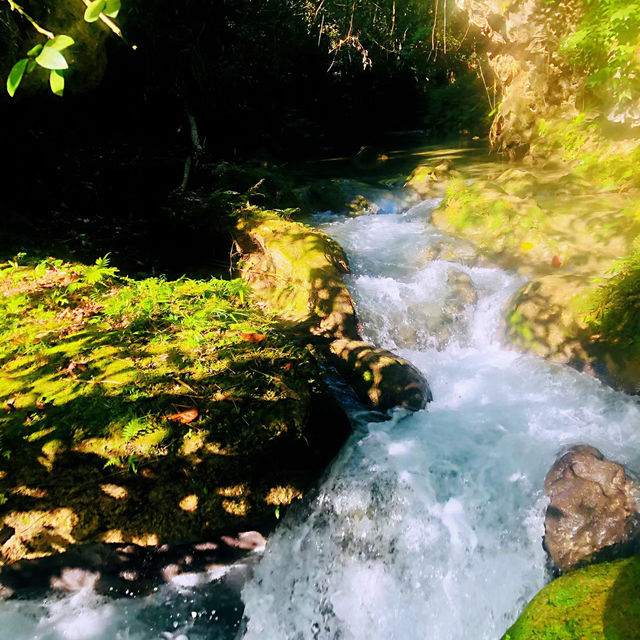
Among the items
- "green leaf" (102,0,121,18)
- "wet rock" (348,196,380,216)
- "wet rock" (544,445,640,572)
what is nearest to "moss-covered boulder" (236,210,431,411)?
"wet rock" (544,445,640,572)

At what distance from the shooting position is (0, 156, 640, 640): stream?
296 centimetres

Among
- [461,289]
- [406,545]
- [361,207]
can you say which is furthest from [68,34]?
[406,545]

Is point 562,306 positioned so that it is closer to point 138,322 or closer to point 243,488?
point 243,488

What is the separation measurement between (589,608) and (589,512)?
116 cm

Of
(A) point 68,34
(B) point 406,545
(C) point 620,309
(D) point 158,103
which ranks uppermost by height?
(A) point 68,34

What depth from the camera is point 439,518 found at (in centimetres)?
348

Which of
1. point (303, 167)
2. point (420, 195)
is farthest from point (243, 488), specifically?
point (303, 167)

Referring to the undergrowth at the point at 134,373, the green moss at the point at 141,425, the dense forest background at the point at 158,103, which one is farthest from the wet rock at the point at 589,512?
the dense forest background at the point at 158,103

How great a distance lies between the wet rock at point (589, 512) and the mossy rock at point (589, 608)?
23.3 inches

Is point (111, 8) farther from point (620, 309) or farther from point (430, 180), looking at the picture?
point (430, 180)

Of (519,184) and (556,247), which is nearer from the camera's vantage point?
(556,247)

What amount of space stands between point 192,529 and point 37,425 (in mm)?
1386

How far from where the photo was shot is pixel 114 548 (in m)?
2.76

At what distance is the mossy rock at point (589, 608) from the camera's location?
78.9 inches
